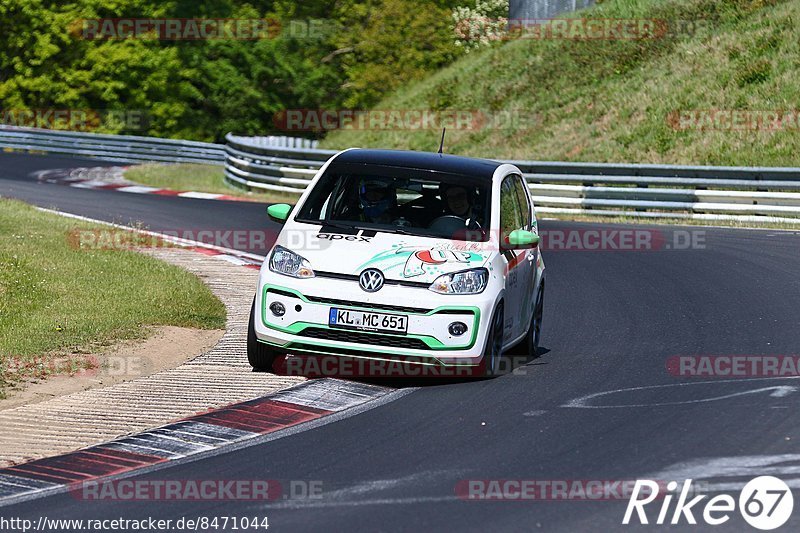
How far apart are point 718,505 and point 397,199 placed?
15.8 ft

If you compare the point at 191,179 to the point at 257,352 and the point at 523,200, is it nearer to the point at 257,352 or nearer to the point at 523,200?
the point at 523,200

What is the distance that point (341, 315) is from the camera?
9539mm

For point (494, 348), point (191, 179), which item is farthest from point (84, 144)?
point (494, 348)

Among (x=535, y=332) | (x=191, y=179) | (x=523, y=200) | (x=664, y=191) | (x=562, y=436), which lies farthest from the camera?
(x=191, y=179)

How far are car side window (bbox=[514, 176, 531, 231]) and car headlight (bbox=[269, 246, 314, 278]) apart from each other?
2407 millimetres

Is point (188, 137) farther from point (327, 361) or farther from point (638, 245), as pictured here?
point (327, 361)

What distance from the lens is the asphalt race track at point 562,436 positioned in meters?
6.42

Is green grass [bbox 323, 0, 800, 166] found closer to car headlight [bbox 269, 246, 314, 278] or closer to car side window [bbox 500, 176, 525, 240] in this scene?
car side window [bbox 500, 176, 525, 240]

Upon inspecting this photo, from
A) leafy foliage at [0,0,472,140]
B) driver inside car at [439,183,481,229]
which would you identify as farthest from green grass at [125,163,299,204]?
leafy foliage at [0,0,472,140]

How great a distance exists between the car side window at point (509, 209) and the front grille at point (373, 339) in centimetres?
129

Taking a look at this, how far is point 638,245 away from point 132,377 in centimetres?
1163

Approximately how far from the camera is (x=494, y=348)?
32.5ft

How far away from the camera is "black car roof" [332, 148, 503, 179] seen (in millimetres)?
10648

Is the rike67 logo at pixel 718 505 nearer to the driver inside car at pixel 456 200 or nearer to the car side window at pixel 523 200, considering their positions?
the driver inside car at pixel 456 200
